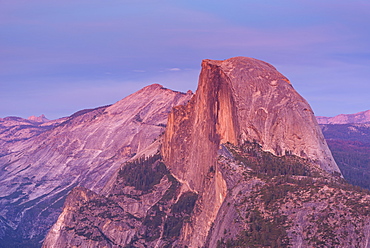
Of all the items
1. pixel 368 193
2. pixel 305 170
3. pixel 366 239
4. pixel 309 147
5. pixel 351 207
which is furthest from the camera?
pixel 309 147

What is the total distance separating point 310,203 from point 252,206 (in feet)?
45.6

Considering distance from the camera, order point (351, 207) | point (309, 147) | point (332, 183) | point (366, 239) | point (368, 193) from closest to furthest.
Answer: point (366, 239), point (351, 207), point (368, 193), point (332, 183), point (309, 147)

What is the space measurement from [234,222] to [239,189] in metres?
12.0

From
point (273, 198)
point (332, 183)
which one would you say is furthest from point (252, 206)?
point (332, 183)

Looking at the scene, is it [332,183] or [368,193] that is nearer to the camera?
[368,193]

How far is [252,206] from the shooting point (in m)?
164

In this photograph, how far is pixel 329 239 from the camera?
5522 inches

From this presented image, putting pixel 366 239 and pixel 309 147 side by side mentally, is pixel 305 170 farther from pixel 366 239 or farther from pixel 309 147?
pixel 366 239

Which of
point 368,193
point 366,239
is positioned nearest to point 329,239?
point 366,239

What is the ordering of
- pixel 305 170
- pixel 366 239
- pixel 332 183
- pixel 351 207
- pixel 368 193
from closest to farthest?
1. pixel 366 239
2. pixel 351 207
3. pixel 368 193
4. pixel 332 183
5. pixel 305 170

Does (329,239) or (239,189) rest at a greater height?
(239,189)

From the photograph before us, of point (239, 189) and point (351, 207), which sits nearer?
point (351, 207)

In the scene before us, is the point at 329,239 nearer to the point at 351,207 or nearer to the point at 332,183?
the point at 351,207

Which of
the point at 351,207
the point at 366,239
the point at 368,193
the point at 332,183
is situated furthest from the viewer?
the point at 332,183
